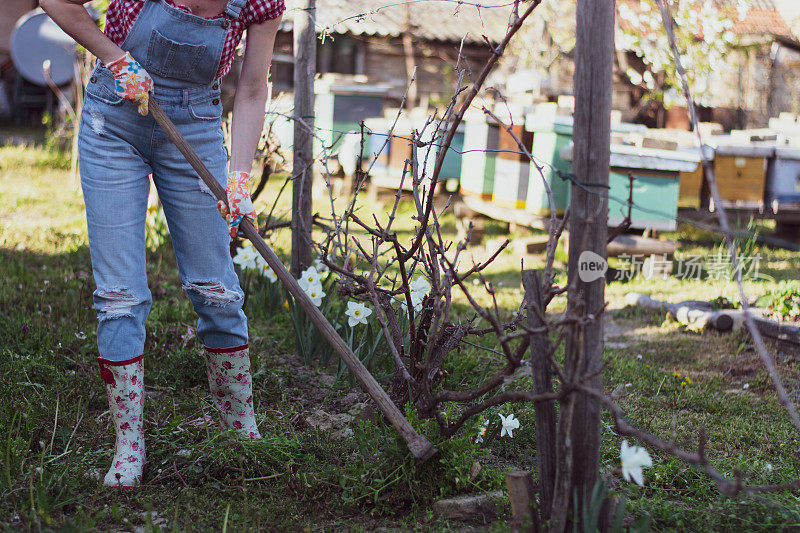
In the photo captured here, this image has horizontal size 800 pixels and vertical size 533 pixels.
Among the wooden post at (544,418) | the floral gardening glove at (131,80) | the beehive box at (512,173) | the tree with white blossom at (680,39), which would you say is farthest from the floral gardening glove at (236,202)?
the tree with white blossom at (680,39)

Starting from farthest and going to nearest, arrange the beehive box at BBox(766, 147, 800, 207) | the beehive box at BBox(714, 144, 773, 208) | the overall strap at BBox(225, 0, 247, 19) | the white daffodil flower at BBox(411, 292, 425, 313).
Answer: the beehive box at BBox(766, 147, 800, 207), the beehive box at BBox(714, 144, 773, 208), the white daffodil flower at BBox(411, 292, 425, 313), the overall strap at BBox(225, 0, 247, 19)

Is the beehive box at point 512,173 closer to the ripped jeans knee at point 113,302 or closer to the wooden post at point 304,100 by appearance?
the wooden post at point 304,100

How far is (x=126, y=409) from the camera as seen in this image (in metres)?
2.36

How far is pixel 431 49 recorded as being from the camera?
14688 mm

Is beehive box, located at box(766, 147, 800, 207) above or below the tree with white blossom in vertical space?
below

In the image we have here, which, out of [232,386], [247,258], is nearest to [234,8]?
[232,386]

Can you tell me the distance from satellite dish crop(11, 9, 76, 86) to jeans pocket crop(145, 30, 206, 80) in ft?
20.4

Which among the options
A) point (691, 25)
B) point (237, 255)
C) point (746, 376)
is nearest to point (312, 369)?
point (237, 255)

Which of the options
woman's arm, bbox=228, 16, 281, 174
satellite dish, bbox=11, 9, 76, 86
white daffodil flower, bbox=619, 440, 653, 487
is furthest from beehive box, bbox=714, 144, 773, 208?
satellite dish, bbox=11, 9, 76, 86

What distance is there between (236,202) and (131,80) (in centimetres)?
46

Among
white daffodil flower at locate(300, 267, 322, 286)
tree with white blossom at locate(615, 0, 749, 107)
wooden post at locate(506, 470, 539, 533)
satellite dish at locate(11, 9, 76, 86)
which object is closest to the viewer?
wooden post at locate(506, 470, 539, 533)

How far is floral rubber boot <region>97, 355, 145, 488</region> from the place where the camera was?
7.66 feet

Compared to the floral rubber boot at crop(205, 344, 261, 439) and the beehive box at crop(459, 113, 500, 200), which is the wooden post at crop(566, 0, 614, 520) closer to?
the floral rubber boot at crop(205, 344, 261, 439)

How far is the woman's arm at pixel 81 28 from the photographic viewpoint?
2252mm
